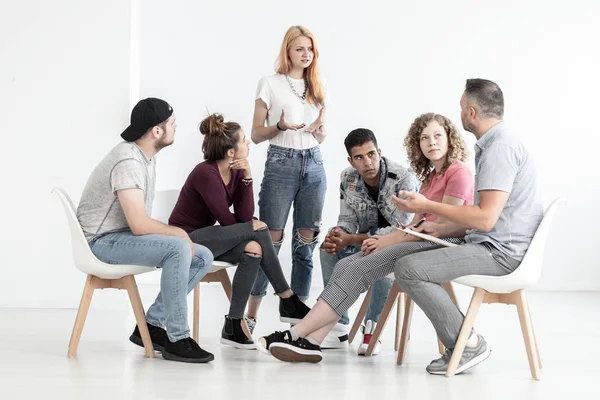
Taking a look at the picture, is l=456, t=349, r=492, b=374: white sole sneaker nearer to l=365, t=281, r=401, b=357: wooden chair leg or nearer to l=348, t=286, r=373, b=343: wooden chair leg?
l=365, t=281, r=401, b=357: wooden chair leg

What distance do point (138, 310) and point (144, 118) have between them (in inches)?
30.9

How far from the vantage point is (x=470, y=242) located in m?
3.18

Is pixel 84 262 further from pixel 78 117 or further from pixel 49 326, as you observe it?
pixel 78 117

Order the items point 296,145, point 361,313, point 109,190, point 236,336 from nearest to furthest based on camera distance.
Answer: point 109,190, point 236,336, point 361,313, point 296,145

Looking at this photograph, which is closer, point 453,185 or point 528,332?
point 528,332

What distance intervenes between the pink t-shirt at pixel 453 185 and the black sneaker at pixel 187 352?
3.57 ft

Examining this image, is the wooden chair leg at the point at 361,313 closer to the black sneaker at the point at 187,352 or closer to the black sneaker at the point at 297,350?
the black sneaker at the point at 297,350

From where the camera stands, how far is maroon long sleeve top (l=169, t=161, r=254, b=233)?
3.76m

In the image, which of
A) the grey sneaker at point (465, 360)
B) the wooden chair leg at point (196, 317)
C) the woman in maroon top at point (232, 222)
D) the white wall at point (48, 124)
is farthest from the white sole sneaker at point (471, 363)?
the white wall at point (48, 124)

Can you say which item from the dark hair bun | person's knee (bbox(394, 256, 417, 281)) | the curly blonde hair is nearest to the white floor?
person's knee (bbox(394, 256, 417, 281))

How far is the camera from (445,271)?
10.1 ft

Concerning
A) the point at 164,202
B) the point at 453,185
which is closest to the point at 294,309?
the point at 453,185

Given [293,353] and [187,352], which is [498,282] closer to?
[293,353]

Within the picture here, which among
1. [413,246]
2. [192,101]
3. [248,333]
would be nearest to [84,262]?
[248,333]
